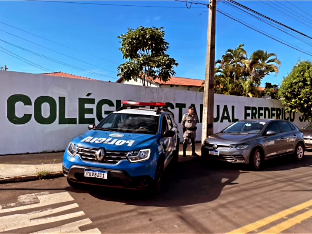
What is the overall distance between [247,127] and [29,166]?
251 inches

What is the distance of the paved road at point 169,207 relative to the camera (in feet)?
11.8

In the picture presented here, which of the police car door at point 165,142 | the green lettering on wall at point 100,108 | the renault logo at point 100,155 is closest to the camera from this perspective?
the renault logo at point 100,155

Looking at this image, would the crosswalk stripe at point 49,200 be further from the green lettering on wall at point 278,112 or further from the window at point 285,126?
the green lettering on wall at point 278,112

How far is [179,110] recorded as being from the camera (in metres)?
11.9

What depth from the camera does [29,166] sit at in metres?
6.70

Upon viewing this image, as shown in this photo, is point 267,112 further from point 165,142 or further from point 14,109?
point 14,109

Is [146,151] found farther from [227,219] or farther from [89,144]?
[227,219]

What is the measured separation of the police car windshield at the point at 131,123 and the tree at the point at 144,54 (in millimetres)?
7579

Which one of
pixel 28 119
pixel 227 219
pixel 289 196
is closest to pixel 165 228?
pixel 227 219

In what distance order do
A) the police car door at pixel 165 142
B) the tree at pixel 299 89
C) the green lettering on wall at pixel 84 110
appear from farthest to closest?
the tree at pixel 299 89 < the green lettering on wall at pixel 84 110 < the police car door at pixel 165 142

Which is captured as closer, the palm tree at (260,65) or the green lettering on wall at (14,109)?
the green lettering on wall at (14,109)

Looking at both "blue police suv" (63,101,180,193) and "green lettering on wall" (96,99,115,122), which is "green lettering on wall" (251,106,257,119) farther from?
"blue police suv" (63,101,180,193)

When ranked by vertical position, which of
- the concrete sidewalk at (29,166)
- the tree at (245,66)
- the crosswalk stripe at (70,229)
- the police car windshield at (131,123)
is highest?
the tree at (245,66)

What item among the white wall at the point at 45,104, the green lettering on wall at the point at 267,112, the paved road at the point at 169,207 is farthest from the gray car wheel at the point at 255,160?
the green lettering on wall at the point at 267,112
